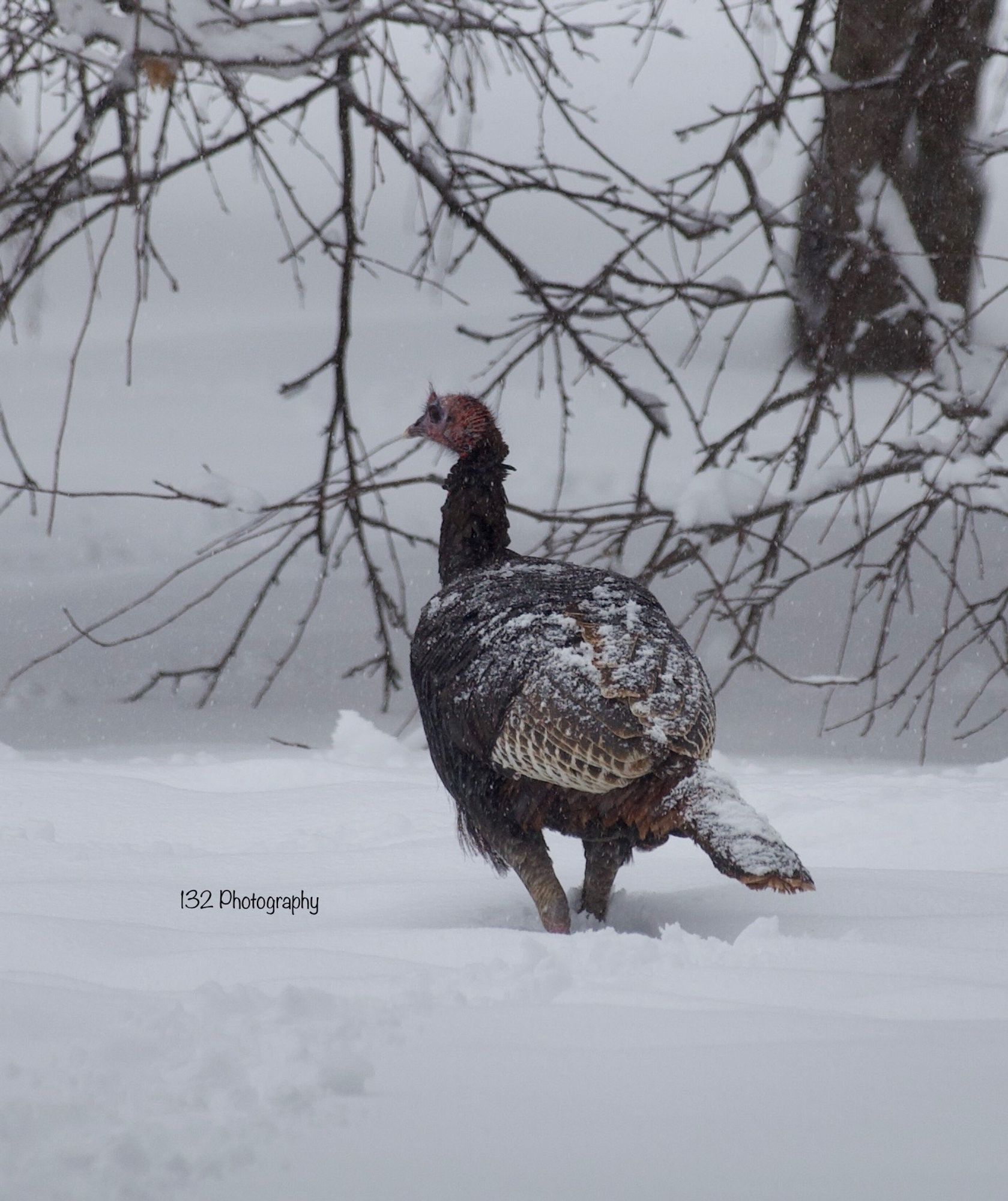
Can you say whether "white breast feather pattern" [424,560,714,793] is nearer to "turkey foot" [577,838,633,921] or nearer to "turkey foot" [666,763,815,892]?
"turkey foot" [666,763,815,892]

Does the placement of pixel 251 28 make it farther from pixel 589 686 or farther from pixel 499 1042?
pixel 499 1042

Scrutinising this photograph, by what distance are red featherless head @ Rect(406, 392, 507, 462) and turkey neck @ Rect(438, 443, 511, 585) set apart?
0.06 meters

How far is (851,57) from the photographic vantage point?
6242mm

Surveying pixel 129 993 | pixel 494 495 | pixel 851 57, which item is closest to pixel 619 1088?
pixel 129 993

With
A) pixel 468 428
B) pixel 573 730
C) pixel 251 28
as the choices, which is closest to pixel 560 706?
pixel 573 730

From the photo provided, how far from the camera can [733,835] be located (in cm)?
275

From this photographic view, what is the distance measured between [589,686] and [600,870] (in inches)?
23.1

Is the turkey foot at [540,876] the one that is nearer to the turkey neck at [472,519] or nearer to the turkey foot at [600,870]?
the turkey foot at [600,870]

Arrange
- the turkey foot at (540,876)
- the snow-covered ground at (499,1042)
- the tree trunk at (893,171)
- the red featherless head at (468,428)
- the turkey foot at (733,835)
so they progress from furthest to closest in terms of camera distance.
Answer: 1. the tree trunk at (893,171)
2. the red featherless head at (468,428)
3. the turkey foot at (540,876)
4. the turkey foot at (733,835)
5. the snow-covered ground at (499,1042)

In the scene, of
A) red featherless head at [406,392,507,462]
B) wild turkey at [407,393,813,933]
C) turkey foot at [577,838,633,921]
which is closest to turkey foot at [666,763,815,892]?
wild turkey at [407,393,813,933]

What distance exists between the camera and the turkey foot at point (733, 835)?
2.66m

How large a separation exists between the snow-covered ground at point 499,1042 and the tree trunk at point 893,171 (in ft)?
9.00

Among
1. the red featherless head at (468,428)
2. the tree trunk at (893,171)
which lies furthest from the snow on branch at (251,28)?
the tree trunk at (893,171)

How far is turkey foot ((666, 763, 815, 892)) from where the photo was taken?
266 cm
